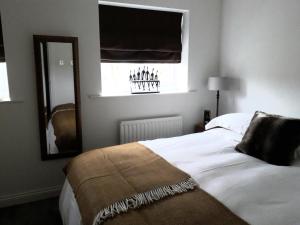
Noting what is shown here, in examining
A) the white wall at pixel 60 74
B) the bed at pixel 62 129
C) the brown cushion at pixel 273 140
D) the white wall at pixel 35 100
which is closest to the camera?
the brown cushion at pixel 273 140

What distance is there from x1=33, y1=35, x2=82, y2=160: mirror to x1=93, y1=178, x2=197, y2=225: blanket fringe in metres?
1.52

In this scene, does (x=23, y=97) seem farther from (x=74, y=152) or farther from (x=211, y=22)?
(x=211, y=22)

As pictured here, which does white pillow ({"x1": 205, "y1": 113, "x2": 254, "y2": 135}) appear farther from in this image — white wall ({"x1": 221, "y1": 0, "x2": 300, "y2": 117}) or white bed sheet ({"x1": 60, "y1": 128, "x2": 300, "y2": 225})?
white wall ({"x1": 221, "y1": 0, "x2": 300, "y2": 117})

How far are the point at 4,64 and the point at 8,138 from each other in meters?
0.75

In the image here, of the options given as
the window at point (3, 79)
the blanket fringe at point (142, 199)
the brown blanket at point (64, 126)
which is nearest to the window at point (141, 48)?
the brown blanket at point (64, 126)

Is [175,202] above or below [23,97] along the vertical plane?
below

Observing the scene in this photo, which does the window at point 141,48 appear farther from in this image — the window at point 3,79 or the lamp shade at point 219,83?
the window at point 3,79

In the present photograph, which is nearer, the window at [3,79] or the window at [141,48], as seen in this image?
the window at [3,79]

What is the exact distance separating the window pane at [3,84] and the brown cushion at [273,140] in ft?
7.86

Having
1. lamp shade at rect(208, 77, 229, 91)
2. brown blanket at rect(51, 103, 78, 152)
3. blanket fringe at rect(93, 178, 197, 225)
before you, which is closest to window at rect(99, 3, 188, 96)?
lamp shade at rect(208, 77, 229, 91)

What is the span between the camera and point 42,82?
2.55 m

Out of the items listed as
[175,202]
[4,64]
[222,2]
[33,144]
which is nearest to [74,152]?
[33,144]

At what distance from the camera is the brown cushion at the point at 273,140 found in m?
1.98

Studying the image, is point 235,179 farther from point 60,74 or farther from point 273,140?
point 60,74
